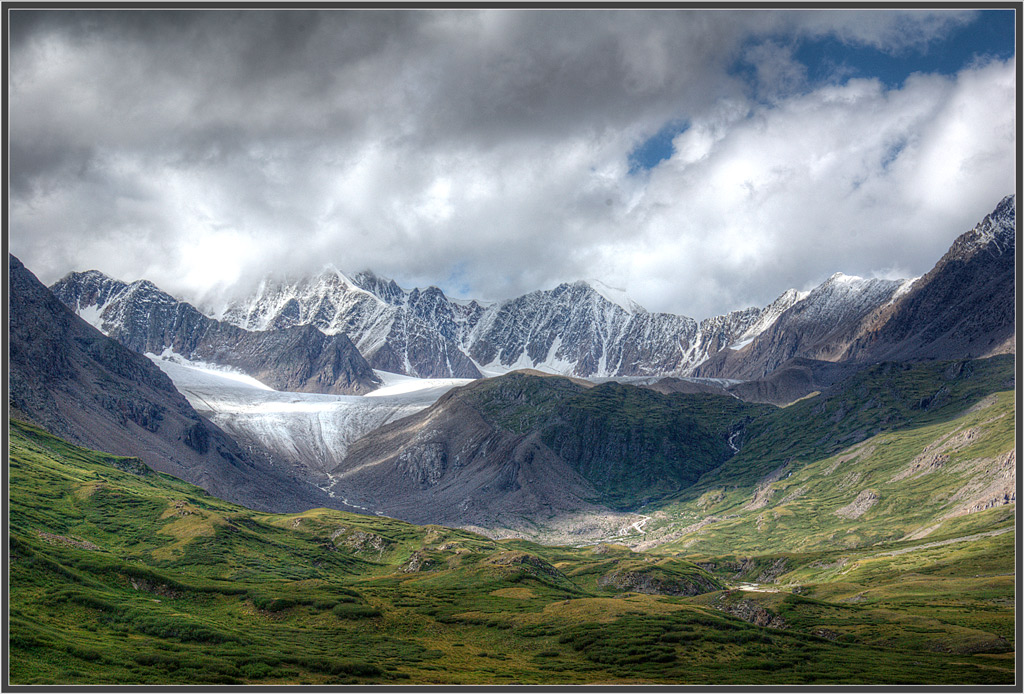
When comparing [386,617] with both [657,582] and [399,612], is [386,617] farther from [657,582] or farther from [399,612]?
[657,582]

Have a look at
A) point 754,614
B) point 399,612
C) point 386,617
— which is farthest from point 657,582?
point 386,617

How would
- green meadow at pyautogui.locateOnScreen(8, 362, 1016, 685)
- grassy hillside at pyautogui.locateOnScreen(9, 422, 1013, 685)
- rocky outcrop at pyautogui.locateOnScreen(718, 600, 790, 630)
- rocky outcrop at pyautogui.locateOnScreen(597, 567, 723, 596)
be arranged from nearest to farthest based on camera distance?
grassy hillside at pyautogui.locateOnScreen(9, 422, 1013, 685) → green meadow at pyautogui.locateOnScreen(8, 362, 1016, 685) → rocky outcrop at pyautogui.locateOnScreen(718, 600, 790, 630) → rocky outcrop at pyautogui.locateOnScreen(597, 567, 723, 596)

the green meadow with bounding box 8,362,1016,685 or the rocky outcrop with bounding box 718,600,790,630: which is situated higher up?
the green meadow with bounding box 8,362,1016,685

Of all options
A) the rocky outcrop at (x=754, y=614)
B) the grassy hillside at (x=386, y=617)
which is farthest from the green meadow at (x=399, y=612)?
the rocky outcrop at (x=754, y=614)

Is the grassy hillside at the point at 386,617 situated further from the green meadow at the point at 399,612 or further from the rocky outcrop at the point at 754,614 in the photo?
the rocky outcrop at the point at 754,614

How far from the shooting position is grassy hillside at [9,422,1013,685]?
56.8 meters

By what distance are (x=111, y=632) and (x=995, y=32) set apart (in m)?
72.8

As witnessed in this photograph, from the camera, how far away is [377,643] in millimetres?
72375

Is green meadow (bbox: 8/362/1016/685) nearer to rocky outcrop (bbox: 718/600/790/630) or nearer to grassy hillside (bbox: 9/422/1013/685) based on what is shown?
grassy hillside (bbox: 9/422/1013/685)

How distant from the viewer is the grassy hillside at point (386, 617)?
186 feet

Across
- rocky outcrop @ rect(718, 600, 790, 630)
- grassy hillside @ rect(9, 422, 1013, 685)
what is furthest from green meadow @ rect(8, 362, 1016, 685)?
rocky outcrop @ rect(718, 600, 790, 630)

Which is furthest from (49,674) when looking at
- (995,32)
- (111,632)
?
(995,32)

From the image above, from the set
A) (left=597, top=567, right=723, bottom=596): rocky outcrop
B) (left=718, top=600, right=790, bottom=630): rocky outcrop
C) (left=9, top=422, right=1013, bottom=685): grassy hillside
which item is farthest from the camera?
(left=597, top=567, right=723, bottom=596): rocky outcrop

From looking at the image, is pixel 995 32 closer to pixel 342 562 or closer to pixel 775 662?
pixel 775 662
